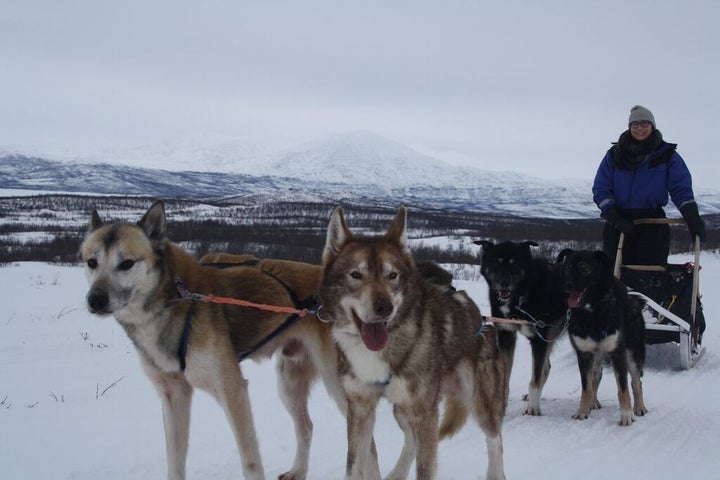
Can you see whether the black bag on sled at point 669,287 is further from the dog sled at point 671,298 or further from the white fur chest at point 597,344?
the white fur chest at point 597,344

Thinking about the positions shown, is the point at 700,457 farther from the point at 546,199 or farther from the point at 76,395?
the point at 546,199

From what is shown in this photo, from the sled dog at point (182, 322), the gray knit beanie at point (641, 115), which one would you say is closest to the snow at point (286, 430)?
the sled dog at point (182, 322)

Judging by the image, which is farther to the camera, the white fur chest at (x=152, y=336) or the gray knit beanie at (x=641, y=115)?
the gray knit beanie at (x=641, y=115)

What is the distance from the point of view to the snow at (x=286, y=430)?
3822 mm

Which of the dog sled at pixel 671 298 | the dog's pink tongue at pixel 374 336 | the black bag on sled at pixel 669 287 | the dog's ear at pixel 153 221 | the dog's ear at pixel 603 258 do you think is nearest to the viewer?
the dog's pink tongue at pixel 374 336

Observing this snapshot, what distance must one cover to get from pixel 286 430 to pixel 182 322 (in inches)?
70.3

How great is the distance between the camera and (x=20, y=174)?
184 m

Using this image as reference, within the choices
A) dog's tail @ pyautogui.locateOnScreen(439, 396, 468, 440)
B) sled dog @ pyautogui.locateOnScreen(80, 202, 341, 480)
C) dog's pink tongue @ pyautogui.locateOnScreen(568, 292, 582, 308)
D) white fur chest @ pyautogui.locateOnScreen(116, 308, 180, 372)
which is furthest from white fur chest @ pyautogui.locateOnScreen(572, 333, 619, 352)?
white fur chest @ pyautogui.locateOnScreen(116, 308, 180, 372)

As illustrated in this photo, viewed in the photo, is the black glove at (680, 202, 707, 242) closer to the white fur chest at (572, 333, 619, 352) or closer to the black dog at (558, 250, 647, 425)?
the black dog at (558, 250, 647, 425)

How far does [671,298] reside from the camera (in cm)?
634

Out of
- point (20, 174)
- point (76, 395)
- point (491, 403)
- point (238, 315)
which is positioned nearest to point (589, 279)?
point (491, 403)

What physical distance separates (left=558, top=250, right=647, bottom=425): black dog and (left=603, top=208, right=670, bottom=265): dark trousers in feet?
3.63

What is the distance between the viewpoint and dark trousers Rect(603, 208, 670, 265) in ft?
19.8

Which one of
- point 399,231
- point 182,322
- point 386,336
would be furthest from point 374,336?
point 182,322
